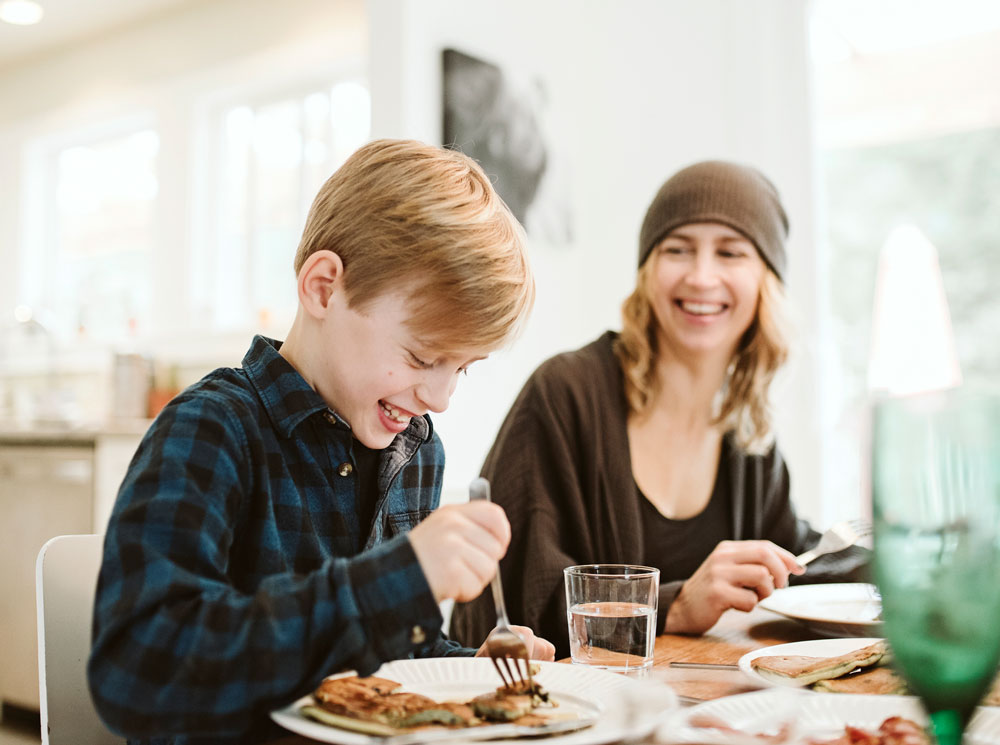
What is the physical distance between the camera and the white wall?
340 cm

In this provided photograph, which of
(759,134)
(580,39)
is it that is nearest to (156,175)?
(580,39)

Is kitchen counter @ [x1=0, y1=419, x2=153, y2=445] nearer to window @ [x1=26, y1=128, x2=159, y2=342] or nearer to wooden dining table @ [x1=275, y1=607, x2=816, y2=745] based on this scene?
window @ [x1=26, y1=128, x2=159, y2=342]

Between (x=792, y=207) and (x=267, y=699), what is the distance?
3338mm

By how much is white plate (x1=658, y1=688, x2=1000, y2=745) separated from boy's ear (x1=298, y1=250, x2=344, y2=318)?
20.9 inches

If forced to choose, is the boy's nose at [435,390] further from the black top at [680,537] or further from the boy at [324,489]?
the black top at [680,537]

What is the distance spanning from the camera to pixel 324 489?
0.93 meters

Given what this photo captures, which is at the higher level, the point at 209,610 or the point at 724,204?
the point at 724,204

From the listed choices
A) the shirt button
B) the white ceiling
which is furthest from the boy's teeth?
the white ceiling

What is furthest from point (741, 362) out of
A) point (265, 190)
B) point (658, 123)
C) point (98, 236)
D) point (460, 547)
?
point (98, 236)

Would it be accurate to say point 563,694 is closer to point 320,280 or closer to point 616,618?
point 616,618

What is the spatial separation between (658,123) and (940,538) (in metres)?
3.39

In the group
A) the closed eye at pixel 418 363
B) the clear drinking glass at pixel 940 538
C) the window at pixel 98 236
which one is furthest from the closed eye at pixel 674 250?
the window at pixel 98 236

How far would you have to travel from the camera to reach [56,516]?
3.26 meters

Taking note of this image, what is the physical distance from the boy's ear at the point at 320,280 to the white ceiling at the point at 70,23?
4.30 meters
